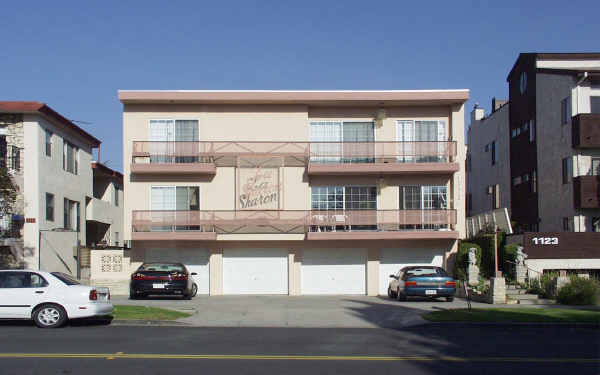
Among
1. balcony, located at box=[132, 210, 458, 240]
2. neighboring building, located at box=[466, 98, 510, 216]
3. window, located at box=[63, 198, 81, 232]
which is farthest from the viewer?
neighboring building, located at box=[466, 98, 510, 216]

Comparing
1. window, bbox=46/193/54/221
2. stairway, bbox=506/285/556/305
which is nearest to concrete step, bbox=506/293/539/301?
stairway, bbox=506/285/556/305

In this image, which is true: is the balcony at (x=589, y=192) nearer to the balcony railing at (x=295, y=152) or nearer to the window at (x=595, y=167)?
the window at (x=595, y=167)

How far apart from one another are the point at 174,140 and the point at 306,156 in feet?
18.6

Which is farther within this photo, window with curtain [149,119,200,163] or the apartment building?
window with curtain [149,119,200,163]

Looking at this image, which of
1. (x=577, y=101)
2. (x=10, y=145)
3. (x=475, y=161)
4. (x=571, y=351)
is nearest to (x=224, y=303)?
(x=10, y=145)

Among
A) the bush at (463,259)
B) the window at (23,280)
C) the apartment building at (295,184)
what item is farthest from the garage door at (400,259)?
the window at (23,280)

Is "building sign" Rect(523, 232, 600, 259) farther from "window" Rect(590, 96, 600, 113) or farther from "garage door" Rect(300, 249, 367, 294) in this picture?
"garage door" Rect(300, 249, 367, 294)

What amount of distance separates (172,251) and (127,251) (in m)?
1.87

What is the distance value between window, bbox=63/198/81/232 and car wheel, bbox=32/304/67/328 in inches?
657

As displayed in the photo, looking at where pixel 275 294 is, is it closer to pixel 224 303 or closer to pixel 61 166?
pixel 224 303

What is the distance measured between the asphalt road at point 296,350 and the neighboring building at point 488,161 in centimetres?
2645

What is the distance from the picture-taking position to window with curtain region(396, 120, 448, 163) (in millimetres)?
29094

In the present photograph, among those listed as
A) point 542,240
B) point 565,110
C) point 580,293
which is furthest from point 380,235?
point 565,110

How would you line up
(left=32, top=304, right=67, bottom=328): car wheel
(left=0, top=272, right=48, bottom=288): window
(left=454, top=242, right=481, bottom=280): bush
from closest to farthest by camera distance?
(left=32, top=304, right=67, bottom=328): car wheel, (left=0, top=272, right=48, bottom=288): window, (left=454, top=242, right=481, bottom=280): bush
